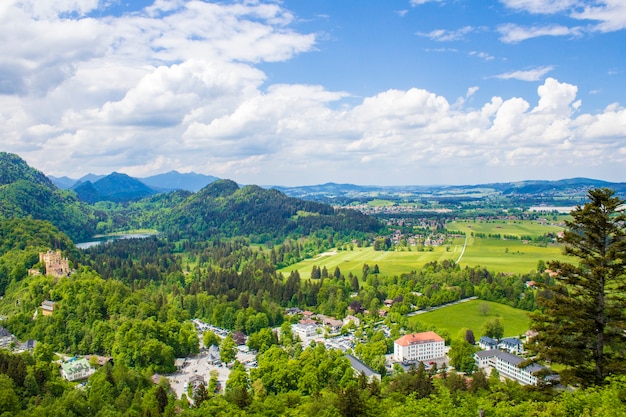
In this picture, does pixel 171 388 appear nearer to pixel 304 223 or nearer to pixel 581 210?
pixel 581 210

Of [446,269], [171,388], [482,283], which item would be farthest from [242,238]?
[171,388]

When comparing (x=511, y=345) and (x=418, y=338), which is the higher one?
(x=418, y=338)

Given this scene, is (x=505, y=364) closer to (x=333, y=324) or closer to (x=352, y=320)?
(x=352, y=320)

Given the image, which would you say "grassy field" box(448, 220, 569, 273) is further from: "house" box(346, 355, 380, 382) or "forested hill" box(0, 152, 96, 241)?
"forested hill" box(0, 152, 96, 241)

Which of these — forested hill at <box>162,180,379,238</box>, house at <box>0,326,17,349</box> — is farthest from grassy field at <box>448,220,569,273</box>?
house at <box>0,326,17,349</box>

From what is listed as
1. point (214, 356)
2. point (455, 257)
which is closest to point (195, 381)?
point (214, 356)

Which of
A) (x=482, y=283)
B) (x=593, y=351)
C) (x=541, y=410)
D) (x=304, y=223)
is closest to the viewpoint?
(x=541, y=410)
